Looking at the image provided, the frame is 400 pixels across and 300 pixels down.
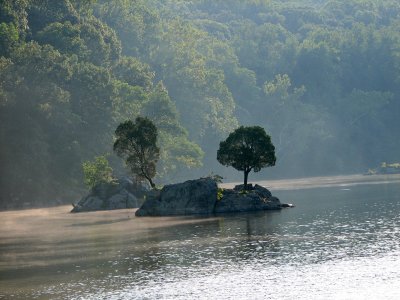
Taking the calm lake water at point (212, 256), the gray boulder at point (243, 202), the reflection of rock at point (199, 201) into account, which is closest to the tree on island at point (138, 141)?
the reflection of rock at point (199, 201)

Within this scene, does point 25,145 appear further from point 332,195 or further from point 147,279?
point 147,279

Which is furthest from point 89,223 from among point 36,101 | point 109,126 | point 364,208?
point 109,126

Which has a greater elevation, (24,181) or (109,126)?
(109,126)

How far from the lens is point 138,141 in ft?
369

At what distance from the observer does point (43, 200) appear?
147 metres

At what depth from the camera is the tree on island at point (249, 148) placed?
10988 centimetres

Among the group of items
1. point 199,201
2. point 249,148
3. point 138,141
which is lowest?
point 199,201

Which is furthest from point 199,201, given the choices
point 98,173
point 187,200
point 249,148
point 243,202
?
point 98,173

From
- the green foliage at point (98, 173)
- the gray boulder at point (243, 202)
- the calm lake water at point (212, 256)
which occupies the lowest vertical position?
the calm lake water at point (212, 256)

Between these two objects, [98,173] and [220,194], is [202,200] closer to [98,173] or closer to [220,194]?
[220,194]

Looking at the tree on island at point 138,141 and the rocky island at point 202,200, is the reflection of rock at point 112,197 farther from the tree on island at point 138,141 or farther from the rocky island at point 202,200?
the rocky island at point 202,200

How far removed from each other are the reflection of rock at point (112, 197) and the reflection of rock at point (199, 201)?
1439 cm

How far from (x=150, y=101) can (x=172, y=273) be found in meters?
127

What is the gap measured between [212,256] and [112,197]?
60.2 metres
